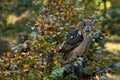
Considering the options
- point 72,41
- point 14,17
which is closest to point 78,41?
point 72,41

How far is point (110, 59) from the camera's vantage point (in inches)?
290

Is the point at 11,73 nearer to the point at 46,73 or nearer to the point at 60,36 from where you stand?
the point at 46,73

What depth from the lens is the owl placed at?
7531mm

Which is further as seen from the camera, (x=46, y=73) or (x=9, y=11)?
(x=9, y=11)

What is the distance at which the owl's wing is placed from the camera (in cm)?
760

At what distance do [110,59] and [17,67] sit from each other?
148 cm

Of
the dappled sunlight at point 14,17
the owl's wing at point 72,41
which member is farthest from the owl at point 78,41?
the dappled sunlight at point 14,17

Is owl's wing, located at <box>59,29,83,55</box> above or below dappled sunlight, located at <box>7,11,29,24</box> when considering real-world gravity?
below

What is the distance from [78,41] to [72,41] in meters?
0.09

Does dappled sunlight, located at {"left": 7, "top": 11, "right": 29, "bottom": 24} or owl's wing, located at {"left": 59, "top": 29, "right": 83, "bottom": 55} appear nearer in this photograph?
owl's wing, located at {"left": 59, "top": 29, "right": 83, "bottom": 55}

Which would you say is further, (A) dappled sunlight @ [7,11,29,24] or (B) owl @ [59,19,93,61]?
(A) dappled sunlight @ [7,11,29,24]

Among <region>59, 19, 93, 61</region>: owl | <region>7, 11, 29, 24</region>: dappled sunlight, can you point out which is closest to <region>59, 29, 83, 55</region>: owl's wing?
<region>59, 19, 93, 61</region>: owl

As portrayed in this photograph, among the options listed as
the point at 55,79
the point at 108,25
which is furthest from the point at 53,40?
the point at 108,25

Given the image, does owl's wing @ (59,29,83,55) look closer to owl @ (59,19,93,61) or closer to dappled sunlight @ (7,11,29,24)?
owl @ (59,19,93,61)
